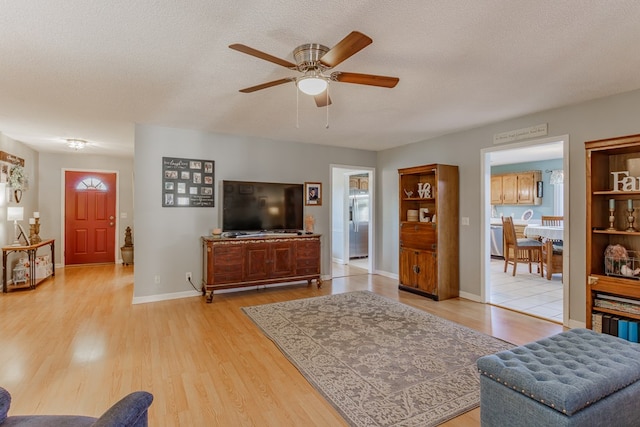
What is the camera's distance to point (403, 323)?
11.8ft

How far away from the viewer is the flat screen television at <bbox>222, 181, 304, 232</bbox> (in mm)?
4816

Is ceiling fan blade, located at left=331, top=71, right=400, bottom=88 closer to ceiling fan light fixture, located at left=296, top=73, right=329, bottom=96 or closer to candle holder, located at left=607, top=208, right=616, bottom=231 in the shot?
ceiling fan light fixture, located at left=296, top=73, right=329, bottom=96

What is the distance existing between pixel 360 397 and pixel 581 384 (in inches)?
49.4

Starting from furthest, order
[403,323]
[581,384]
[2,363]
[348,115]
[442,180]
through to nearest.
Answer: [442,180]
[348,115]
[403,323]
[2,363]
[581,384]

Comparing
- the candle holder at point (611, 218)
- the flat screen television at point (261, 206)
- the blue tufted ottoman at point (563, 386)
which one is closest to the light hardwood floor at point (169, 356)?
the blue tufted ottoman at point (563, 386)

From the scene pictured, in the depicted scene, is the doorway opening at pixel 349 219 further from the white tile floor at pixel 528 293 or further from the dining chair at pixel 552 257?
the dining chair at pixel 552 257

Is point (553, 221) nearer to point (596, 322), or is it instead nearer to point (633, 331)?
point (596, 322)

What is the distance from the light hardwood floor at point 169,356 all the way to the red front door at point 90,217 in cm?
255

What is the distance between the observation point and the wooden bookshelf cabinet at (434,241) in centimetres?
A: 457

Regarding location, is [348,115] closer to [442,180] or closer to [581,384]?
[442,180]

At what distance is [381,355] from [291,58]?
2566 mm

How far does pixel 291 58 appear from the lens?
2.49 meters

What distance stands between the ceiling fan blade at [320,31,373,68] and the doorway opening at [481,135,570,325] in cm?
300

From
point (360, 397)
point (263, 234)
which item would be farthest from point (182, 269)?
point (360, 397)
